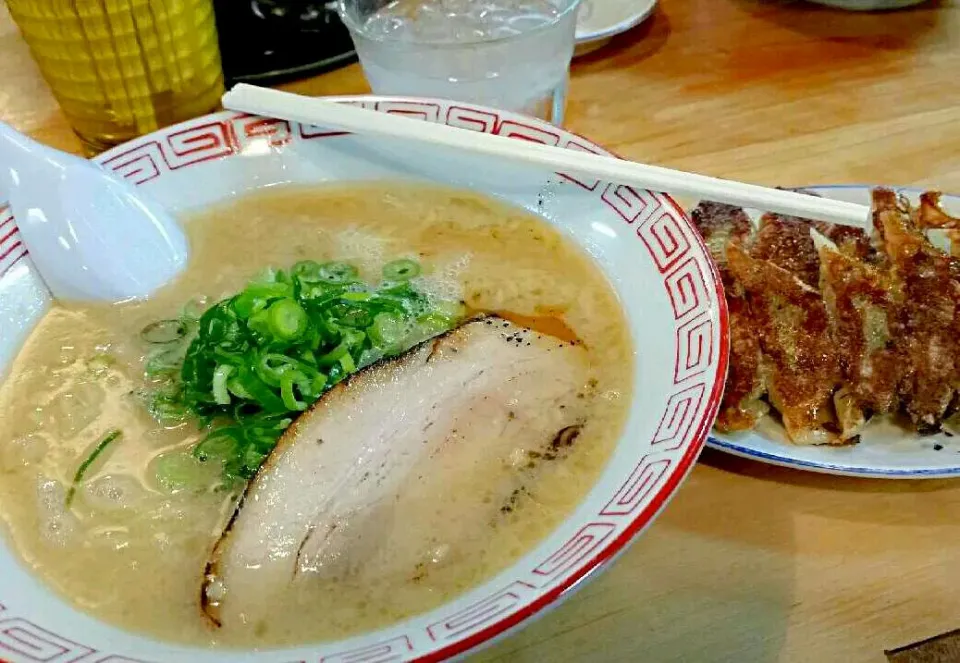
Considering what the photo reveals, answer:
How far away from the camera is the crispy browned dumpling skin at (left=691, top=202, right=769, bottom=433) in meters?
1.07

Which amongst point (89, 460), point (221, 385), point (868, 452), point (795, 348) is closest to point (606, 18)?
point (795, 348)

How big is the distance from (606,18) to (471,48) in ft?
2.37

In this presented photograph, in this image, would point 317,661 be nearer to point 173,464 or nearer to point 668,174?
point 173,464

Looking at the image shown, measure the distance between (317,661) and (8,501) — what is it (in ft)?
1.72

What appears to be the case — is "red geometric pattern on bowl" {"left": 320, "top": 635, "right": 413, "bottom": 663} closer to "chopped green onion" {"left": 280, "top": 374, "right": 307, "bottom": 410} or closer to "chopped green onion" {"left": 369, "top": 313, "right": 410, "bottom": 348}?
"chopped green onion" {"left": 280, "top": 374, "right": 307, "bottom": 410}

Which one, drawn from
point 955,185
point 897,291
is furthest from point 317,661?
point 955,185

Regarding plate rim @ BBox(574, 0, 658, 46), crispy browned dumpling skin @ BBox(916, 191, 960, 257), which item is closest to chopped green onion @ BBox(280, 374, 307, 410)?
crispy browned dumpling skin @ BBox(916, 191, 960, 257)

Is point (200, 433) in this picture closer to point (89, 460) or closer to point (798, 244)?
point (89, 460)

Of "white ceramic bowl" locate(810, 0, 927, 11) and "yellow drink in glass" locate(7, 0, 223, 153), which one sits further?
"white ceramic bowl" locate(810, 0, 927, 11)

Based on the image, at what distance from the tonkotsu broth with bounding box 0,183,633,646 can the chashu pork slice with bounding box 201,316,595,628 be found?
0.7 inches

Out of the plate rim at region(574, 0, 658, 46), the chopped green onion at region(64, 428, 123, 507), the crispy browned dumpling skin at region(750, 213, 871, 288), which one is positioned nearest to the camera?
the chopped green onion at region(64, 428, 123, 507)

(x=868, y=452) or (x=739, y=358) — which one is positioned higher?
(x=739, y=358)

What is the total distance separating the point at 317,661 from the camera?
0.74 metres

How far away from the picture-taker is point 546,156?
121 centimetres
